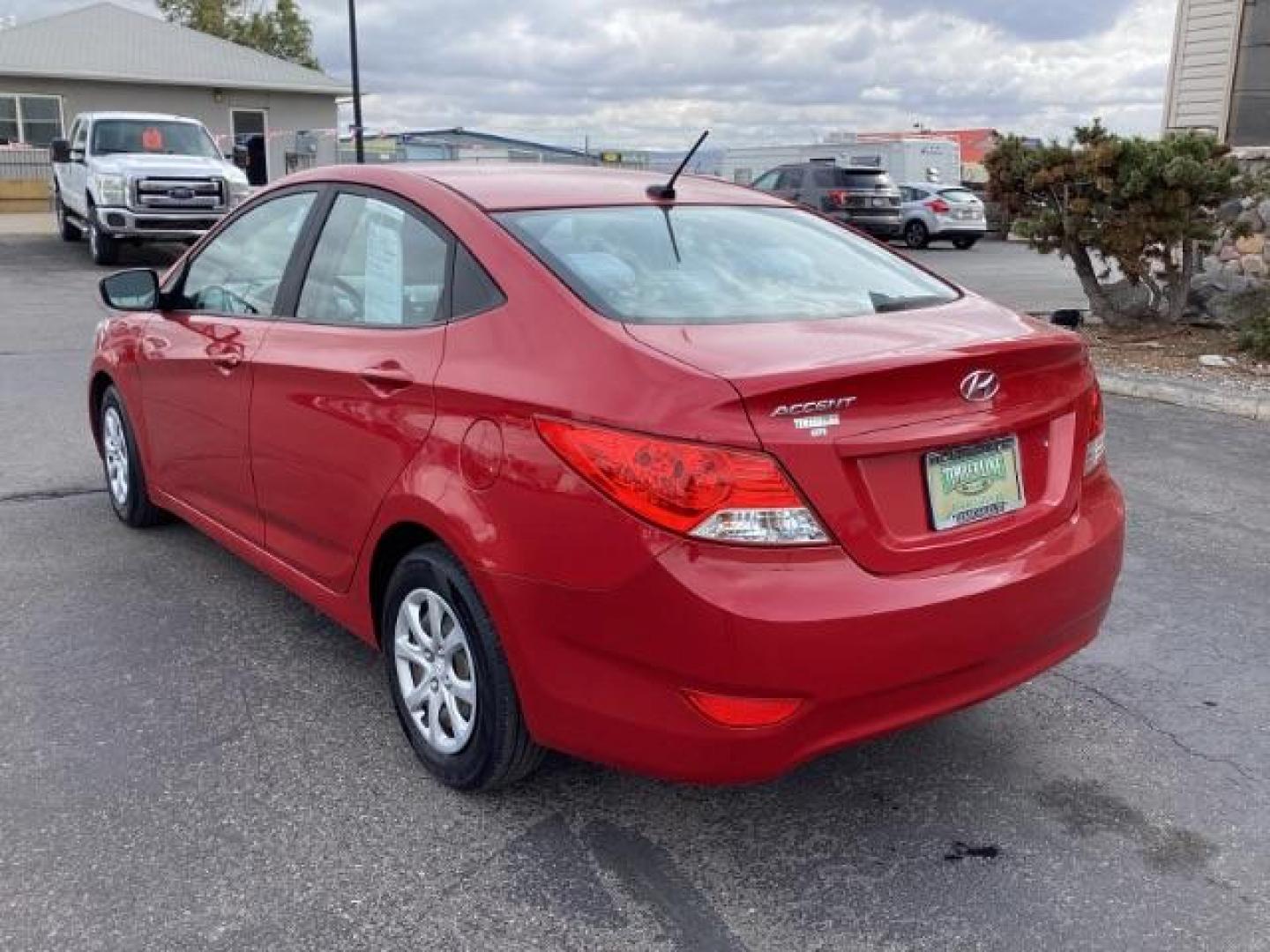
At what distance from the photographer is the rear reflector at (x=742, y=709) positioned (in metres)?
2.52

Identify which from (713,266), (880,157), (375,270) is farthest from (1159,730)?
(880,157)

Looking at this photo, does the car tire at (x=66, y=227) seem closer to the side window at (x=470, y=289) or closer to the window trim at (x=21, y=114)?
the window trim at (x=21, y=114)

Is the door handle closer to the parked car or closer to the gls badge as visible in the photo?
the gls badge

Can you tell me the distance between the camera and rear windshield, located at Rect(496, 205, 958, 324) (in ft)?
9.91

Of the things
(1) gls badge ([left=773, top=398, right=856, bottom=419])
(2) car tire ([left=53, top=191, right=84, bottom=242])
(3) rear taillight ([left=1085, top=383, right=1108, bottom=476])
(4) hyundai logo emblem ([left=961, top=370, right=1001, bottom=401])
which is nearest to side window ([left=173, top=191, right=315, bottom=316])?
(1) gls badge ([left=773, top=398, right=856, bottom=419])

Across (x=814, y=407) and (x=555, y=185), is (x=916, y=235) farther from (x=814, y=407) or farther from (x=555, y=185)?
(x=814, y=407)

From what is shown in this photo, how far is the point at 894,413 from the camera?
2631 mm

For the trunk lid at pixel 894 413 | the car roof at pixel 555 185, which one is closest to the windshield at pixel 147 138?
the car roof at pixel 555 185

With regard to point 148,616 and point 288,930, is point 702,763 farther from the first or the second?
point 148,616

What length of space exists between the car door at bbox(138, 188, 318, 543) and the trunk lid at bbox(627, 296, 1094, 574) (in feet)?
5.72

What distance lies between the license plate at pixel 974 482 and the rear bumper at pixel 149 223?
1560cm

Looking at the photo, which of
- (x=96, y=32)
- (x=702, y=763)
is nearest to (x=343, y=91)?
(x=96, y=32)

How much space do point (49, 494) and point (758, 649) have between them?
4.63 meters

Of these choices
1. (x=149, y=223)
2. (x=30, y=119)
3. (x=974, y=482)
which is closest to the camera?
(x=974, y=482)
